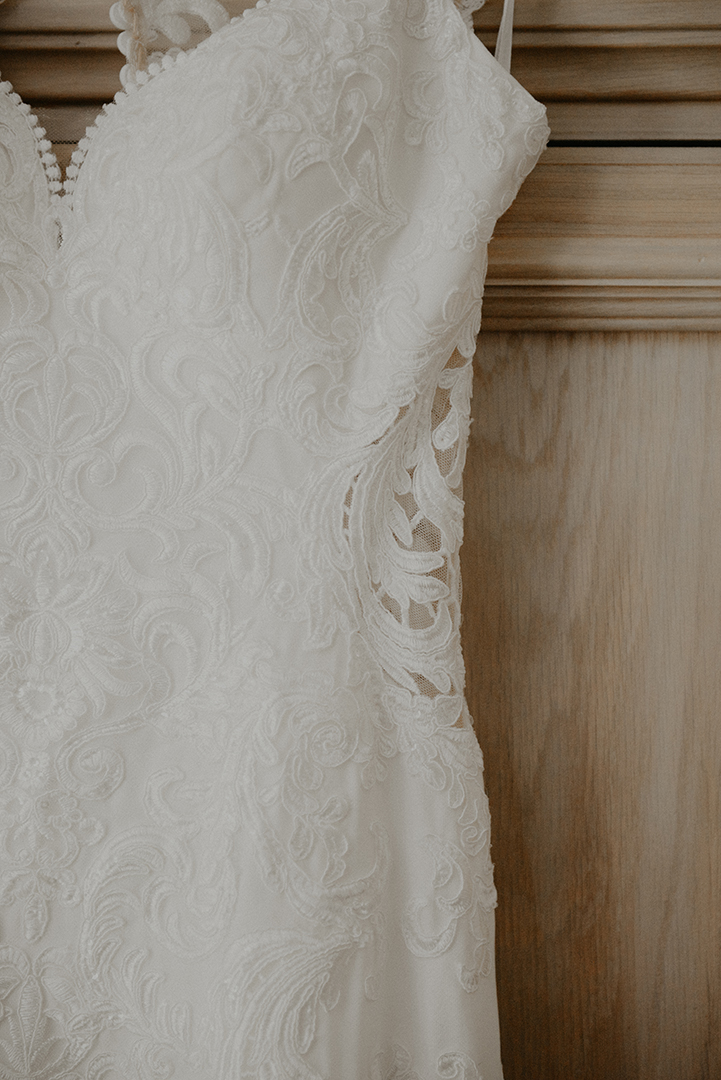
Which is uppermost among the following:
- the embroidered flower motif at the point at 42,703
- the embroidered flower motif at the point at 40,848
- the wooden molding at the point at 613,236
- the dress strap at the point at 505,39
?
the dress strap at the point at 505,39

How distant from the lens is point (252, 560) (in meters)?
0.57

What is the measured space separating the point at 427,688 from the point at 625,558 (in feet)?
1.05

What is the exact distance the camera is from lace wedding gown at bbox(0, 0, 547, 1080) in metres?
0.52

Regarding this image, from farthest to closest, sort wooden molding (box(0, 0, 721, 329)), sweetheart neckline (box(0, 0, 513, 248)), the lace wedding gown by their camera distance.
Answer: wooden molding (box(0, 0, 721, 329))
sweetheart neckline (box(0, 0, 513, 248))
the lace wedding gown

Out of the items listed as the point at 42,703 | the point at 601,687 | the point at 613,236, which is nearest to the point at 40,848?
the point at 42,703

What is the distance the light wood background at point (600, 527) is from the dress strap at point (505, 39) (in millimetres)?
74

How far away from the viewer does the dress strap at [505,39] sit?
67 cm

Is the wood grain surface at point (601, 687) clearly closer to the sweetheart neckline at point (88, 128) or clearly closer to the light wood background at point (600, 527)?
the light wood background at point (600, 527)

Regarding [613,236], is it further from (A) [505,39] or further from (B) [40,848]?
(B) [40,848]

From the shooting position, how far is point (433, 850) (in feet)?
1.85

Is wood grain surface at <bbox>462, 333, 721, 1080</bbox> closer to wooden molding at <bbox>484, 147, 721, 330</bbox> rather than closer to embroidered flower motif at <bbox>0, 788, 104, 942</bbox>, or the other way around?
wooden molding at <bbox>484, 147, 721, 330</bbox>

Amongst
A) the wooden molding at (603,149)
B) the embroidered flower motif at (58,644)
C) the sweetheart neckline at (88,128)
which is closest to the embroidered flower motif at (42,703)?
the embroidered flower motif at (58,644)

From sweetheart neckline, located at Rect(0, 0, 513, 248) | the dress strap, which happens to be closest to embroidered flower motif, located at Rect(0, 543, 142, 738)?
sweetheart neckline, located at Rect(0, 0, 513, 248)

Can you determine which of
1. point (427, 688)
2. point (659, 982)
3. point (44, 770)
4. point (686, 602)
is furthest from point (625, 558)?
point (44, 770)
